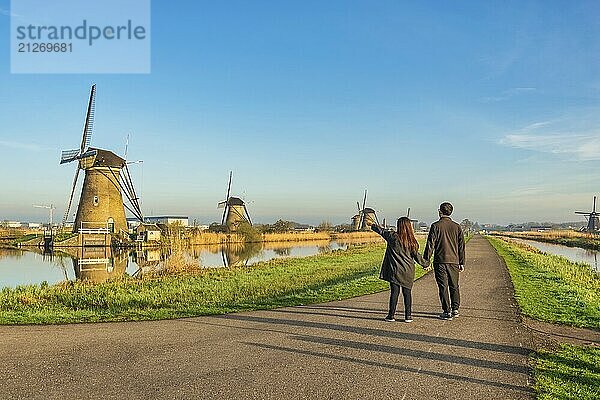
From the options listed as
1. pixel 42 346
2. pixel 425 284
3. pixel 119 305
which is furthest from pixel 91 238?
pixel 42 346

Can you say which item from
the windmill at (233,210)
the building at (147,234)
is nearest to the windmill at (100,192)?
the building at (147,234)

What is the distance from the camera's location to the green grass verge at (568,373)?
522cm

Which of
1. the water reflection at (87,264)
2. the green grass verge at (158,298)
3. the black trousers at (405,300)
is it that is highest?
the black trousers at (405,300)

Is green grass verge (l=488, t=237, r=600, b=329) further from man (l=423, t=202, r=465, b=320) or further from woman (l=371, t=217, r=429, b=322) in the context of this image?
woman (l=371, t=217, r=429, b=322)

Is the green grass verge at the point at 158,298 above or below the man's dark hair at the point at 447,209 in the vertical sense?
below

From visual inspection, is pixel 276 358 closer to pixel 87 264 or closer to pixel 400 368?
pixel 400 368

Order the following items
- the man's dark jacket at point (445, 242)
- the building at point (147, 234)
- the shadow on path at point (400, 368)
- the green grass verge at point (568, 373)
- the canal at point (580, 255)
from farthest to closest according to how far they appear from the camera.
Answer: the building at point (147, 234) → the canal at point (580, 255) → the man's dark jacket at point (445, 242) → the shadow on path at point (400, 368) → the green grass verge at point (568, 373)

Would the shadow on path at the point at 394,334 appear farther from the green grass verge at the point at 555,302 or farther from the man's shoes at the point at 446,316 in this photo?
the green grass verge at the point at 555,302

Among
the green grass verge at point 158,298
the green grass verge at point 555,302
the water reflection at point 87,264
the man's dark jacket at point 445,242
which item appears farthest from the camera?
the water reflection at point 87,264

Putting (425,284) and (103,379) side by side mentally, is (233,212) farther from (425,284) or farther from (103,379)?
(103,379)

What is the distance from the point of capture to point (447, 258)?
9.30m

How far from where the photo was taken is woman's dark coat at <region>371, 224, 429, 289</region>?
9.02 m

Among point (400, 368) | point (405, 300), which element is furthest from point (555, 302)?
point (400, 368)

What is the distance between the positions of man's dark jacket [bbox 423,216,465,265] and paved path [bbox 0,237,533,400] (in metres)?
1.08
